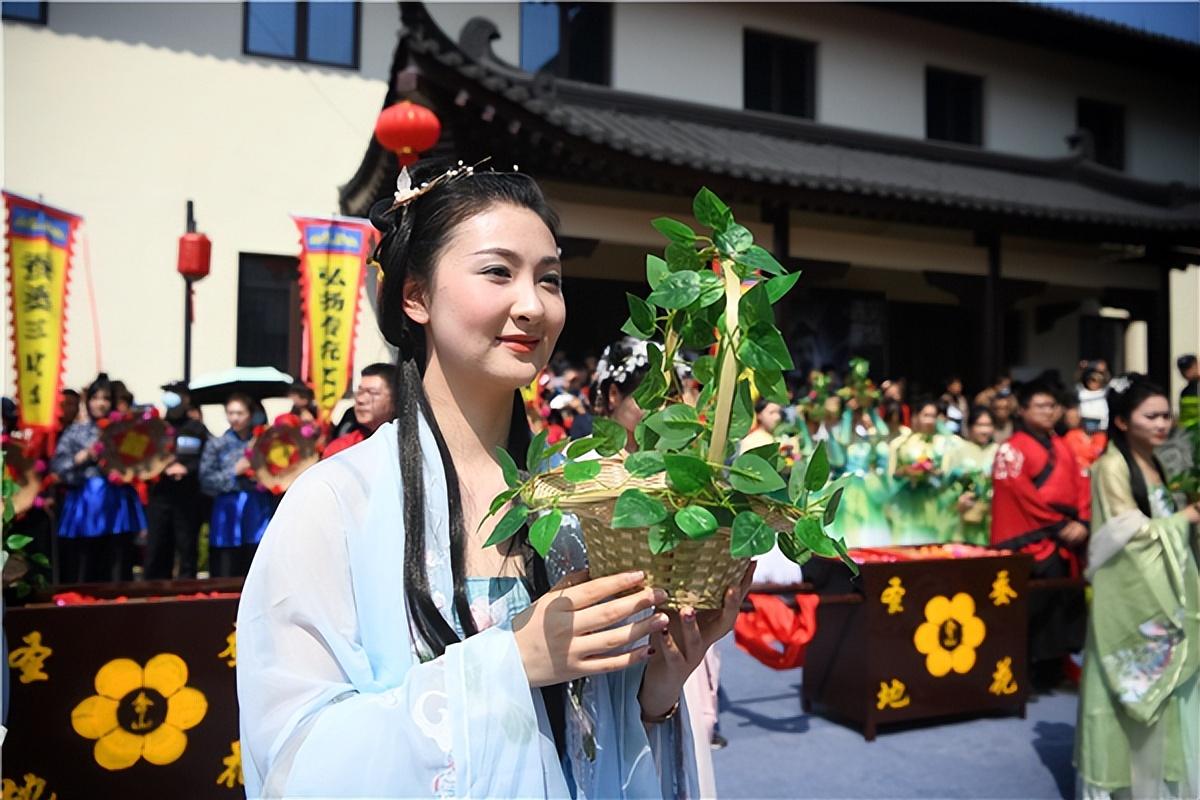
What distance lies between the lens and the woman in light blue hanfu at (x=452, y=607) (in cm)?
117

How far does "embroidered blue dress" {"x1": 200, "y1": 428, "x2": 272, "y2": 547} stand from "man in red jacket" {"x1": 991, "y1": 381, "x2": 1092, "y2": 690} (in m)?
4.66

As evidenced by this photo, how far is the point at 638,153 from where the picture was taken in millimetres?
7398

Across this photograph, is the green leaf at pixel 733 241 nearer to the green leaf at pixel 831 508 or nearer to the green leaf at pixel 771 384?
the green leaf at pixel 771 384

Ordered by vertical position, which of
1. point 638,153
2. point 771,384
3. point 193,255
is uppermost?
point 638,153

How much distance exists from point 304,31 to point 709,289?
940 cm

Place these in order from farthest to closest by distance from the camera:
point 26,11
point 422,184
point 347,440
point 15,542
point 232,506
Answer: point 26,11 → point 232,506 → point 347,440 → point 15,542 → point 422,184

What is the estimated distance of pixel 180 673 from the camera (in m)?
Answer: 3.09

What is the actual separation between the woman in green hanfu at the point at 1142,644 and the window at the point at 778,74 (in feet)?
29.0

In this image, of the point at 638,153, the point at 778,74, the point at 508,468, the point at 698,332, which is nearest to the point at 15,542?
the point at 508,468

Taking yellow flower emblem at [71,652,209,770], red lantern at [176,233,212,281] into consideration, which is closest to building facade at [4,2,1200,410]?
red lantern at [176,233,212,281]

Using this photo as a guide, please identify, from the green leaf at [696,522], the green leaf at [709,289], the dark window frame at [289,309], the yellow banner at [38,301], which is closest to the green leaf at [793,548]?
the green leaf at [696,522]

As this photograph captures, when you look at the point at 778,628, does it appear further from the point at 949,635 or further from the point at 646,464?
the point at 646,464

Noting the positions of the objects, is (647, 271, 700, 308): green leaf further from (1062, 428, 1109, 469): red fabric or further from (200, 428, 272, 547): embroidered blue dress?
(1062, 428, 1109, 469): red fabric

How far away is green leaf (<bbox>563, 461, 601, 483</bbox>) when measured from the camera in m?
1.16
